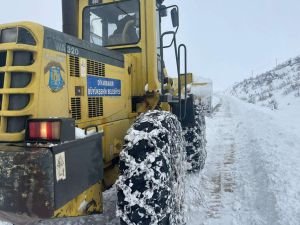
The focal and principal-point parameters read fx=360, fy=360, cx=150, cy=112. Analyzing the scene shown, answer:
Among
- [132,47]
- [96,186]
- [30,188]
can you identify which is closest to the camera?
[30,188]

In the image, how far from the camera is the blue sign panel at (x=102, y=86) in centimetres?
333

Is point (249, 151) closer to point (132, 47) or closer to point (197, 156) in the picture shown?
point (197, 156)

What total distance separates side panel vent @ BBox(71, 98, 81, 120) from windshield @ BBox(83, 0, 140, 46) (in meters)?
1.58

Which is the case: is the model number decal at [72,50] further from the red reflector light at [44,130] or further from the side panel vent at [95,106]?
the red reflector light at [44,130]

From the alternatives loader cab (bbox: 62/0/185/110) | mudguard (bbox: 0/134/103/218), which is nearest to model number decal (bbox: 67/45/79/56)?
mudguard (bbox: 0/134/103/218)

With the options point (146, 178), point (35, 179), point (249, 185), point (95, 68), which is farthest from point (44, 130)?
point (249, 185)

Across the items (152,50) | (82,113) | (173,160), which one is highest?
(152,50)

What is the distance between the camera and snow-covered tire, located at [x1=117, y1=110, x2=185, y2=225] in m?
2.91

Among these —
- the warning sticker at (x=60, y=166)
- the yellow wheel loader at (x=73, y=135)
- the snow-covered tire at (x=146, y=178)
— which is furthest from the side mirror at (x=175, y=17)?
the warning sticker at (x=60, y=166)

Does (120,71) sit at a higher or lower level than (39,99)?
higher

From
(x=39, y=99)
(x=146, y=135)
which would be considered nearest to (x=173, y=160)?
(x=146, y=135)

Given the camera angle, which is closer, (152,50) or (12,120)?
(12,120)

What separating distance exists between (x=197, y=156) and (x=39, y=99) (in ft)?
13.2

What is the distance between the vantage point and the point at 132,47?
445cm
